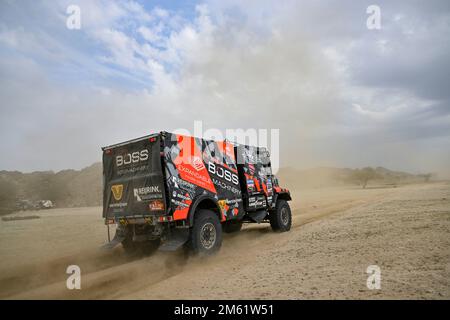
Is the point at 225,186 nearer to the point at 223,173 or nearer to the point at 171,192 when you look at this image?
the point at 223,173

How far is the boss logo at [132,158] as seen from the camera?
24.0ft

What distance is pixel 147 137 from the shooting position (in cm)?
721

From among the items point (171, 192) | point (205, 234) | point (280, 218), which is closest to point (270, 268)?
point (205, 234)

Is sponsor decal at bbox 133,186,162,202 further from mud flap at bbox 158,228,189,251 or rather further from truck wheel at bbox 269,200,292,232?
truck wheel at bbox 269,200,292,232

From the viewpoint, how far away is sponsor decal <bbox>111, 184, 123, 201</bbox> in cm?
779

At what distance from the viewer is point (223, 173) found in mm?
8547

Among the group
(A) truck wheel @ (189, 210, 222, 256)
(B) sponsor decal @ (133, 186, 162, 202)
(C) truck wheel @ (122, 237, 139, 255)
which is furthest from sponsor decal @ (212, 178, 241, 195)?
(C) truck wheel @ (122, 237, 139, 255)

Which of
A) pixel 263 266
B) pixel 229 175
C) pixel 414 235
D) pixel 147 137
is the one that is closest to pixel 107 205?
pixel 147 137

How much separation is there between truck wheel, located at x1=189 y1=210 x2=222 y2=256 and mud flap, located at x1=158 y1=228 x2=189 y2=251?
19cm

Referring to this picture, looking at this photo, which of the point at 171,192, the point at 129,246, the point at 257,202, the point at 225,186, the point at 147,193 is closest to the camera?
the point at 171,192

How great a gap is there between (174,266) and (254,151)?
507cm

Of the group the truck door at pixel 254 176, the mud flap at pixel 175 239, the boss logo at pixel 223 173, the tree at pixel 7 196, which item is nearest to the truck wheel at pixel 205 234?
the mud flap at pixel 175 239

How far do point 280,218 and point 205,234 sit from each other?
4.02 metres
